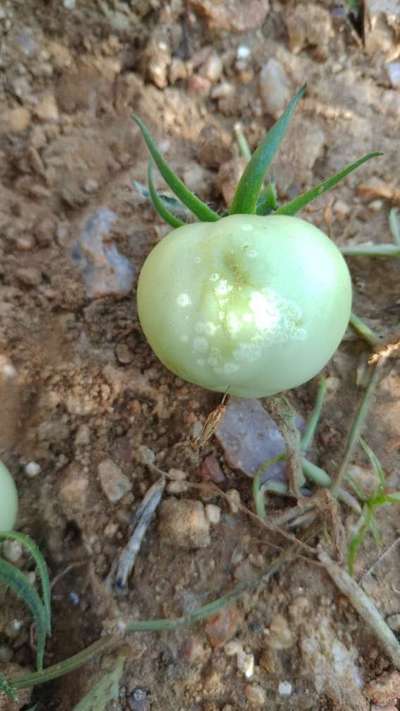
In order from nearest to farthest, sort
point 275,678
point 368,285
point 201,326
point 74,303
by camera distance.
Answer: point 201,326 → point 275,678 → point 74,303 → point 368,285

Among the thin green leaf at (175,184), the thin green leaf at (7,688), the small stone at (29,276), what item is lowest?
the thin green leaf at (7,688)

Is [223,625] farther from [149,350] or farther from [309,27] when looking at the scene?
[309,27]

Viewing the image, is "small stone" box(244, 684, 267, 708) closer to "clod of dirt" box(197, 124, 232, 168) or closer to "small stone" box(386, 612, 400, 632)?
"small stone" box(386, 612, 400, 632)

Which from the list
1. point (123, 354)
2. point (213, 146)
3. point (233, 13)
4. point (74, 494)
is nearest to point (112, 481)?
point (74, 494)

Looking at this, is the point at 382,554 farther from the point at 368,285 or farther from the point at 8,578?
the point at 8,578

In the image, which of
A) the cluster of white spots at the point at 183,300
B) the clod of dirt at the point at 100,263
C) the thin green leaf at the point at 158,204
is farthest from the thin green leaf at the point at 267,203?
the clod of dirt at the point at 100,263

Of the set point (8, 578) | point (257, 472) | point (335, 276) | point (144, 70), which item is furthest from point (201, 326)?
point (144, 70)

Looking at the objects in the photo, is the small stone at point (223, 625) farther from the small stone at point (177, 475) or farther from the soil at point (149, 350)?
the small stone at point (177, 475)
